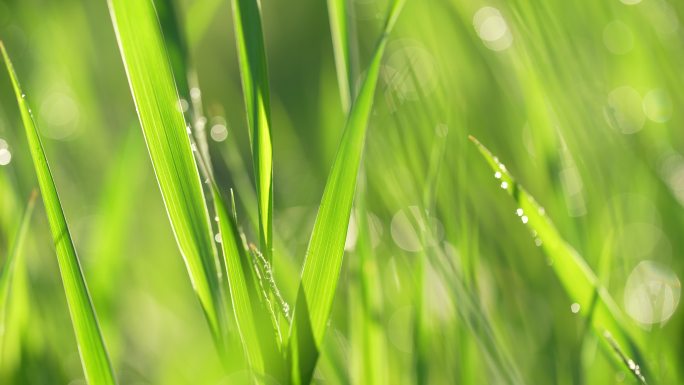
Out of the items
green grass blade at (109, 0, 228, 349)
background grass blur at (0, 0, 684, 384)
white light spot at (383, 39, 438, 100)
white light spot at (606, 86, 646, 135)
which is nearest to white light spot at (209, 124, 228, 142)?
background grass blur at (0, 0, 684, 384)

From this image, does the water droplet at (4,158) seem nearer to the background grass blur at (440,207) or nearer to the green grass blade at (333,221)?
the background grass blur at (440,207)

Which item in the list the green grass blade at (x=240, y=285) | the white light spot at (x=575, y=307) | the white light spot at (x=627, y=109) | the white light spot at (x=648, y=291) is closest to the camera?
the green grass blade at (x=240, y=285)

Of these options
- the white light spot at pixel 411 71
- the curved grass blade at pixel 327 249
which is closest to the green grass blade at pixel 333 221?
the curved grass blade at pixel 327 249

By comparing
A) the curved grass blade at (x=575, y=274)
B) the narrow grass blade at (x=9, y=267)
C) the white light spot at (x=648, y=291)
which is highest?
the narrow grass blade at (x=9, y=267)

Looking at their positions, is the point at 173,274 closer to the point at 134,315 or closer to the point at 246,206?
the point at 134,315

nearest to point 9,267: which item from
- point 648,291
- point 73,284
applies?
point 73,284

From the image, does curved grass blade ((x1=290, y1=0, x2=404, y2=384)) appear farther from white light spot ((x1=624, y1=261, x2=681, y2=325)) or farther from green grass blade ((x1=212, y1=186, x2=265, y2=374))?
white light spot ((x1=624, y1=261, x2=681, y2=325))

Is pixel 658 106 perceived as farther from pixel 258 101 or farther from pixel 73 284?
pixel 73 284
